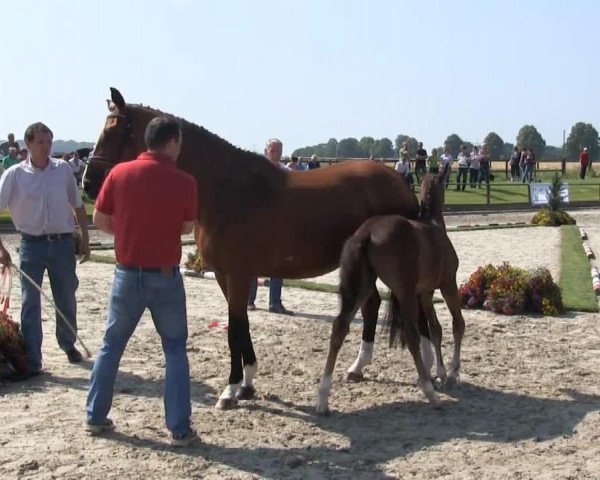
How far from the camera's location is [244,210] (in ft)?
22.0

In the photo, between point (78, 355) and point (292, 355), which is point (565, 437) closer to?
point (292, 355)

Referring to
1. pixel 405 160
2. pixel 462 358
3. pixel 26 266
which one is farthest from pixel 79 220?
pixel 405 160

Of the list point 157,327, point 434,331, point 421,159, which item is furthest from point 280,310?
point 421,159

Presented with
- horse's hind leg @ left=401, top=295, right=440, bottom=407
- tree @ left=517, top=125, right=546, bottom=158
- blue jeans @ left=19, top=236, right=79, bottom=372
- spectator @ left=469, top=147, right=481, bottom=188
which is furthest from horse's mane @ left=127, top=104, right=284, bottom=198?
tree @ left=517, top=125, right=546, bottom=158

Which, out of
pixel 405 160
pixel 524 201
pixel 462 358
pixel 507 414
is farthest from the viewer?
pixel 524 201

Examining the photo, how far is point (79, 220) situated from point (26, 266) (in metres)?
0.60

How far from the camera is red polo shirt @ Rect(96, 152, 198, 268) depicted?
5.45 m

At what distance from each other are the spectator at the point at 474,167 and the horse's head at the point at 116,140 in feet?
87.2

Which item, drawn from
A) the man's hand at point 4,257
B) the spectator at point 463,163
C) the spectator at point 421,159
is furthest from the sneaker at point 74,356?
the spectator at point 463,163

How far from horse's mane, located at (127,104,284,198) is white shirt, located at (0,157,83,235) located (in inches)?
48.5

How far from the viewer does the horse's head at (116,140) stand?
6703 mm

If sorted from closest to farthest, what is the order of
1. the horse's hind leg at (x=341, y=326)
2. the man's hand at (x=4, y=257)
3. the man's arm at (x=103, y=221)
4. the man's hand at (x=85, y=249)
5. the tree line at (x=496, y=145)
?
the man's arm at (x=103, y=221), the horse's hind leg at (x=341, y=326), the man's hand at (x=4, y=257), the man's hand at (x=85, y=249), the tree line at (x=496, y=145)

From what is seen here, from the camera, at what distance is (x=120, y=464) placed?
204 inches

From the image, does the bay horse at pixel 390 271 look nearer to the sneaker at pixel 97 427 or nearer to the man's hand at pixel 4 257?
the sneaker at pixel 97 427
